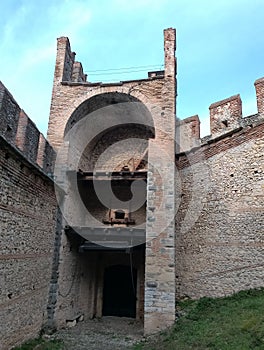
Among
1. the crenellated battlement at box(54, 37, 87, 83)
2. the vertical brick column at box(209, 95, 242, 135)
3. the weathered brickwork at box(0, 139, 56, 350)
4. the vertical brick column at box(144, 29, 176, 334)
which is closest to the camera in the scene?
the weathered brickwork at box(0, 139, 56, 350)

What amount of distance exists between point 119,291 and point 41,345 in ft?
12.4

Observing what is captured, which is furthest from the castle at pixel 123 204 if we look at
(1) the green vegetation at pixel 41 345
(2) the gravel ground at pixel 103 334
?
(2) the gravel ground at pixel 103 334

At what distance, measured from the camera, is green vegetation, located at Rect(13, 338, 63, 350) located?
18.2 feet

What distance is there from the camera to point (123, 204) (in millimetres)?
9172

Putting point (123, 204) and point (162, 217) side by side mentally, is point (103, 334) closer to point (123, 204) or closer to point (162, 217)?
point (162, 217)

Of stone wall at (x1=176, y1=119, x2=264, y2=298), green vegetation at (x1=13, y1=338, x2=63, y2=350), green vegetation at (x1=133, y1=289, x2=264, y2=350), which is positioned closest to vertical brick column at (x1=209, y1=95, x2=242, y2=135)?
stone wall at (x1=176, y1=119, x2=264, y2=298)

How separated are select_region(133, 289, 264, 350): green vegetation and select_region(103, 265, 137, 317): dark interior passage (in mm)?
2452

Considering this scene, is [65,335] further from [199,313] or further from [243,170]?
[243,170]

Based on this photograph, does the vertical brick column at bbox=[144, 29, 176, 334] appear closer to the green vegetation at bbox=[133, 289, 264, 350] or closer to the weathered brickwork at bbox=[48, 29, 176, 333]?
the weathered brickwork at bbox=[48, 29, 176, 333]

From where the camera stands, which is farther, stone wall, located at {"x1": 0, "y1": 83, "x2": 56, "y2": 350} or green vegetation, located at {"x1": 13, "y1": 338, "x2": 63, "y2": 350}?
green vegetation, located at {"x1": 13, "y1": 338, "x2": 63, "y2": 350}

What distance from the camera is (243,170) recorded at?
23.4 ft

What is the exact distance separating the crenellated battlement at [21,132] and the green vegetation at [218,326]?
4.52m

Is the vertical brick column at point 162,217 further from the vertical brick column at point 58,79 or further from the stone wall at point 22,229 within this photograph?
the vertical brick column at point 58,79

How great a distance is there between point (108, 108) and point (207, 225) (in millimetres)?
4761
